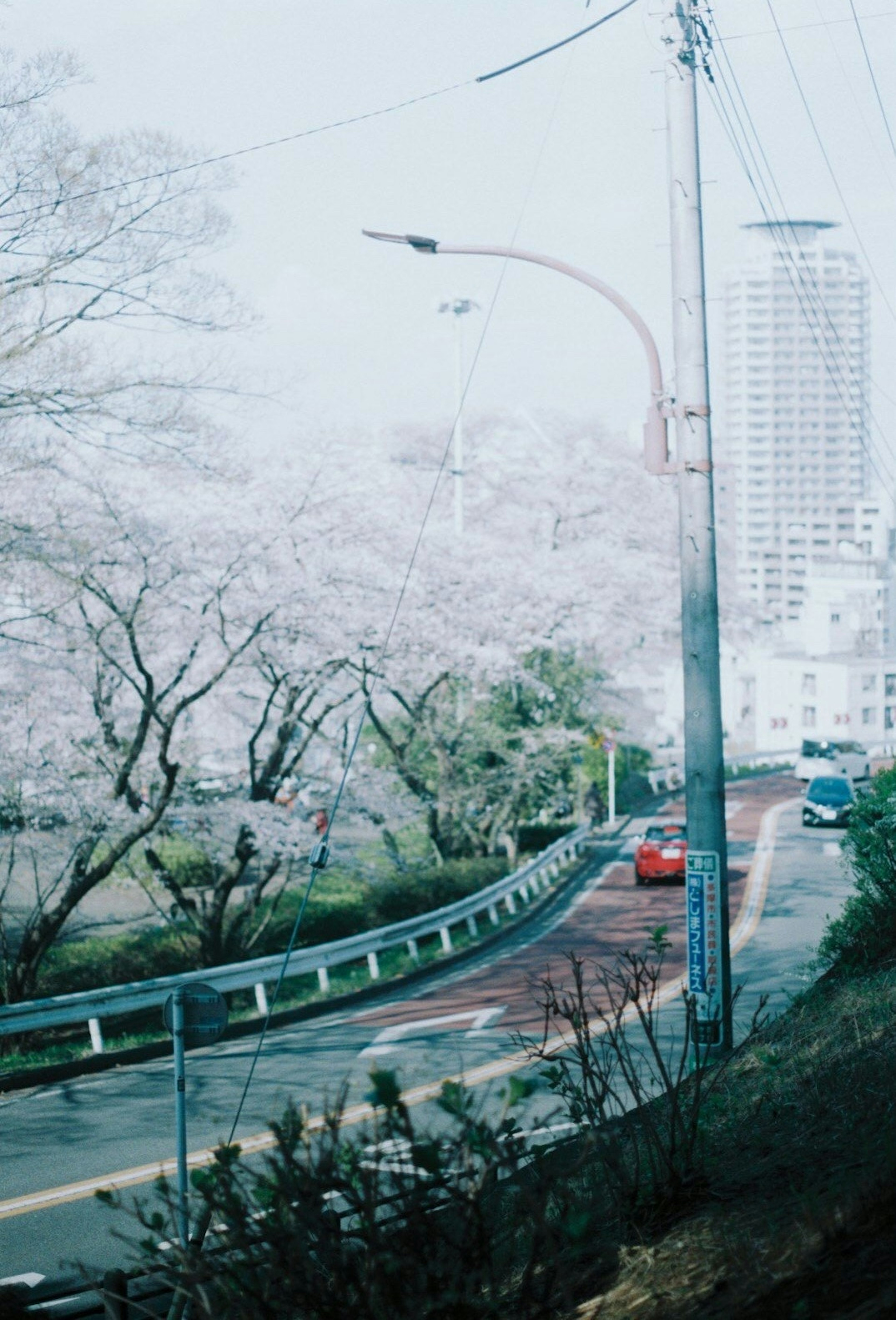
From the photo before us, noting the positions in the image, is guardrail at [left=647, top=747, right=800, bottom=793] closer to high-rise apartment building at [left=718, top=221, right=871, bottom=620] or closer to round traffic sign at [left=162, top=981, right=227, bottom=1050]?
round traffic sign at [left=162, top=981, right=227, bottom=1050]

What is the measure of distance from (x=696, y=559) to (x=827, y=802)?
2926 cm

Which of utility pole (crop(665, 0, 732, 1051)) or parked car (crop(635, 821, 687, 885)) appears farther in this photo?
parked car (crop(635, 821, 687, 885))

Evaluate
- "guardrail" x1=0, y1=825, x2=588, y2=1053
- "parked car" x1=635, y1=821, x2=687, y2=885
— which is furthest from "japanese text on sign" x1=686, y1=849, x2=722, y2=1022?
"parked car" x1=635, y1=821, x2=687, y2=885

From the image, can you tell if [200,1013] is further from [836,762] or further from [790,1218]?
[836,762]

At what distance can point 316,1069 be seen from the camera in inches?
501

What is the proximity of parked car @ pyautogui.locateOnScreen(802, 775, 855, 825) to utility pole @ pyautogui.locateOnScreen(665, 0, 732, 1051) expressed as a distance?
91.5 feet

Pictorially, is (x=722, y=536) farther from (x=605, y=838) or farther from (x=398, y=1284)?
(x=398, y=1284)

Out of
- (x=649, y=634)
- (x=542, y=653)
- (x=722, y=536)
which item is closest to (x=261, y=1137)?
(x=542, y=653)

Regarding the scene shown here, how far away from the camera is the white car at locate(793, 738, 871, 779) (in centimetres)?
5172

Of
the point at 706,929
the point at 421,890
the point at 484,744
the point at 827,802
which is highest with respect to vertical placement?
the point at 484,744

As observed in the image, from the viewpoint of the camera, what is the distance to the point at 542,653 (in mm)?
28984

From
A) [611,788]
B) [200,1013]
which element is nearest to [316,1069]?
[200,1013]

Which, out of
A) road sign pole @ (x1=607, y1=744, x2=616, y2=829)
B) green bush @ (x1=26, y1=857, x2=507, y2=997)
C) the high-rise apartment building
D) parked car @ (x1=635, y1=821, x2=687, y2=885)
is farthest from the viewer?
the high-rise apartment building

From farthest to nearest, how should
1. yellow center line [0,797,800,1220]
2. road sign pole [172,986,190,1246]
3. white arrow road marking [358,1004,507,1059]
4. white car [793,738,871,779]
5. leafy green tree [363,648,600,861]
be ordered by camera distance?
white car [793,738,871,779] → leafy green tree [363,648,600,861] → white arrow road marking [358,1004,507,1059] → yellow center line [0,797,800,1220] → road sign pole [172,986,190,1246]
